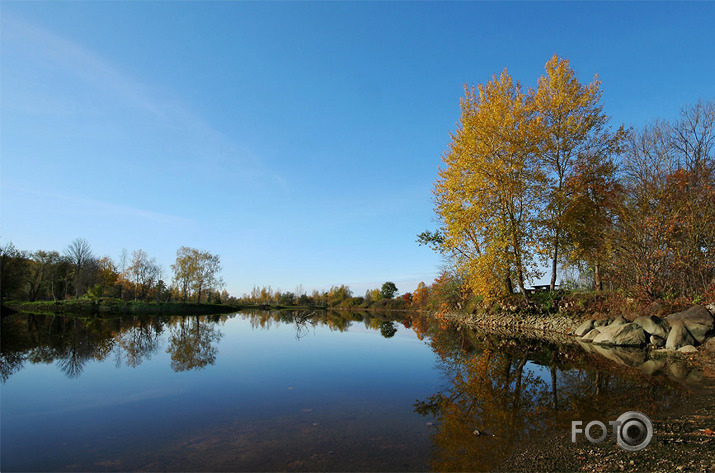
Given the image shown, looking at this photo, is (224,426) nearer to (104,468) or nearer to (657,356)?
(104,468)

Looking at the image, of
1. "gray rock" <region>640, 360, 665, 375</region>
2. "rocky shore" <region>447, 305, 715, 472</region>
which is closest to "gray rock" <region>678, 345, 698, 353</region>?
"rocky shore" <region>447, 305, 715, 472</region>

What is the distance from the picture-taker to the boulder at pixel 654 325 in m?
13.2

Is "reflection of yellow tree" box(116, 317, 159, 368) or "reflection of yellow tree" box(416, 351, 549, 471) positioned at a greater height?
"reflection of yellow tree" box(416, 351, 549, 471)

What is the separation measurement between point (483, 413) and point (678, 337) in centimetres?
1107

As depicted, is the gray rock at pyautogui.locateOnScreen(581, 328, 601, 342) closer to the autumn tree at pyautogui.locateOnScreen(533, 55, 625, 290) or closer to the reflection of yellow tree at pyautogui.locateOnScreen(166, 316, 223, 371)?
the autumn tree at pyautogui.locateOnScreen(533, 55, 625, 290)

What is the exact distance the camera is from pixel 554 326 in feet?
62.6

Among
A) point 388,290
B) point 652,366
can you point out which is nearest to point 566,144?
point 652,366

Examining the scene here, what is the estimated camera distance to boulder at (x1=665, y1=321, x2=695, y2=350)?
39.5ft

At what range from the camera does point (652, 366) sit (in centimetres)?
1030

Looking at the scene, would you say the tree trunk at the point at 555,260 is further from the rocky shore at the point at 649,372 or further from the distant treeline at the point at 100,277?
the distant treeline at the point at 100,277

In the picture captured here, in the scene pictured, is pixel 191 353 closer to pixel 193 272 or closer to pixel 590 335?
pixel 590 335

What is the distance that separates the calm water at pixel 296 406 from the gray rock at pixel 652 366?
2.37 ft

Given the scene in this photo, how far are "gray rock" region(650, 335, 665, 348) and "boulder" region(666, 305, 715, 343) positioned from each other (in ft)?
2.44

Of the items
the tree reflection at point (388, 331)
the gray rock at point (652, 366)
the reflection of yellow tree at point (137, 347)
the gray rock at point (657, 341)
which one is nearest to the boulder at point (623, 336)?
the gray rock at point (657, 341)
